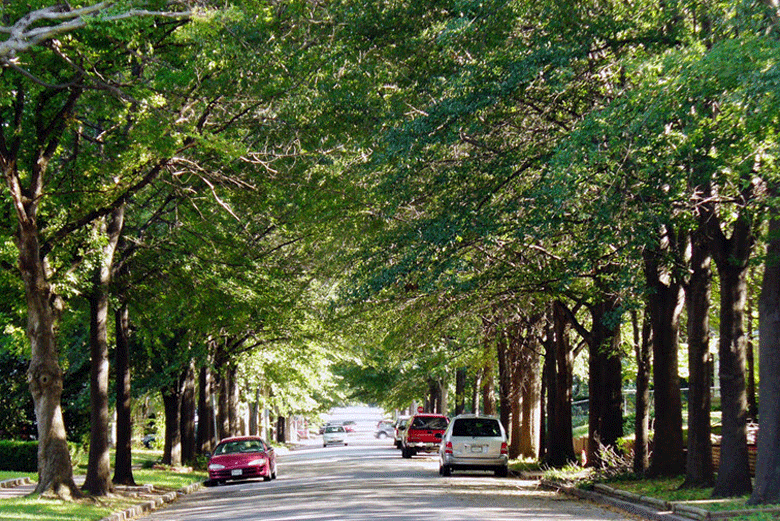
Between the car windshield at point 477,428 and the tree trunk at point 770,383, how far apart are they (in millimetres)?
12514

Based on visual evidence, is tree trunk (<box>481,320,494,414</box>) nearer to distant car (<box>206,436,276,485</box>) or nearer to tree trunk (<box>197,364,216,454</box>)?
distant car (<box>206,436,276,485</box>)

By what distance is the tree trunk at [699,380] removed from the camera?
1677 centimetres

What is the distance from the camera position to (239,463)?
27.9m

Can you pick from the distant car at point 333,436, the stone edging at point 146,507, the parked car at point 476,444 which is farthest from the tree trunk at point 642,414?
the distant car at point 333,436

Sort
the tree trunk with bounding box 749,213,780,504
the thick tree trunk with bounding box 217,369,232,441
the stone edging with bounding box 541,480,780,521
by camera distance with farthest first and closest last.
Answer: the thick tree trunk with bounding box 217,369,232,441 < the tree trunk with bounding box 749,213,780,504 < the stone edging with bounding box 541,480,780,521

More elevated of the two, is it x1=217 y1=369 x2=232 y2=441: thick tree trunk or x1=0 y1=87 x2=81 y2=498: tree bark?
x1=0 y1=87 x2=81 y2=498: tree bark

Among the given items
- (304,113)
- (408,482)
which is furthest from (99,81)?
(408,482)

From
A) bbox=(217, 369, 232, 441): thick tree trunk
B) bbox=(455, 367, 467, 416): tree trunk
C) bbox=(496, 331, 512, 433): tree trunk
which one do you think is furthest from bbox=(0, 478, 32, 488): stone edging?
bbox=(455, 367, 467, 416): tree trunk

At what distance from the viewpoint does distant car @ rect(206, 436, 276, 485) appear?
27.7 m

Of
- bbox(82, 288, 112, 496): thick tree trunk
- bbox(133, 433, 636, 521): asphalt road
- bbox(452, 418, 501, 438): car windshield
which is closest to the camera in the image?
bbox(133, 433, 636, 521): asphalt road

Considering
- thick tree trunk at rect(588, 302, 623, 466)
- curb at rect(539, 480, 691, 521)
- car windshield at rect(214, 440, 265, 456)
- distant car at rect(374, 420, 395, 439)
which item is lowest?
distant car at rect(374, 420, 395, 439)

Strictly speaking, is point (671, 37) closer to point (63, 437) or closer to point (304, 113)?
point (304, 113)

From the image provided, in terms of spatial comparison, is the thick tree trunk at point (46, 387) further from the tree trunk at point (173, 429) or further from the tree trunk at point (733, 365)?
the tree trunk at point (173, 429)

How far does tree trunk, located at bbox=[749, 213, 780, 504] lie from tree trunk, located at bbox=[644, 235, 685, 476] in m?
4.94
